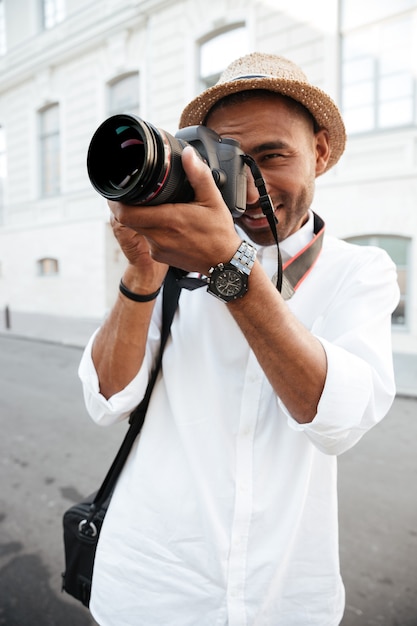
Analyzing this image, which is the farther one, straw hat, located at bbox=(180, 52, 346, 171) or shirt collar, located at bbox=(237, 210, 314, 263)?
shirt collar, located at bbox=(237, 210, 314, 263)

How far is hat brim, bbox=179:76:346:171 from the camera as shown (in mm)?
971

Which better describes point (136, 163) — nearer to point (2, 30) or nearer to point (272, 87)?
point (272, 87)

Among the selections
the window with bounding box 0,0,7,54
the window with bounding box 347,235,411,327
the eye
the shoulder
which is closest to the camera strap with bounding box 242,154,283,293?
the eye

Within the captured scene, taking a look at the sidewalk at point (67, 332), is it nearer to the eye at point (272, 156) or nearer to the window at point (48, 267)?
the window at point (48, 267)

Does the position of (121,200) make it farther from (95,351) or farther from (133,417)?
(133,417)

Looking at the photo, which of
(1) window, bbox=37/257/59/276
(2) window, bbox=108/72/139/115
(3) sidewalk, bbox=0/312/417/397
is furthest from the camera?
(1) window, bbox=37/257/59/276

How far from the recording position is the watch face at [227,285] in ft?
2.40

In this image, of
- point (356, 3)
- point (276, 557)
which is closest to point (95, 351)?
point (276, 557)

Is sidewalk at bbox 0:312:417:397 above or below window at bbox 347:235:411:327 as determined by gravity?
below

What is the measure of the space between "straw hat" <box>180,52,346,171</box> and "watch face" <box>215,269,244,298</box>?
518 millimetres

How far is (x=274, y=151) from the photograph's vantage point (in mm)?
990

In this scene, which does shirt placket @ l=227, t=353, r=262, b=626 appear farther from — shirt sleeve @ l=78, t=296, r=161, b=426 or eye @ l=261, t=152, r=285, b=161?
eye @ l=261, t=152, r=285, b=161

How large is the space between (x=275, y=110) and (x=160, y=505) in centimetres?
Result: 97

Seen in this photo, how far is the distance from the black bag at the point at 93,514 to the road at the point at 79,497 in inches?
38.4
